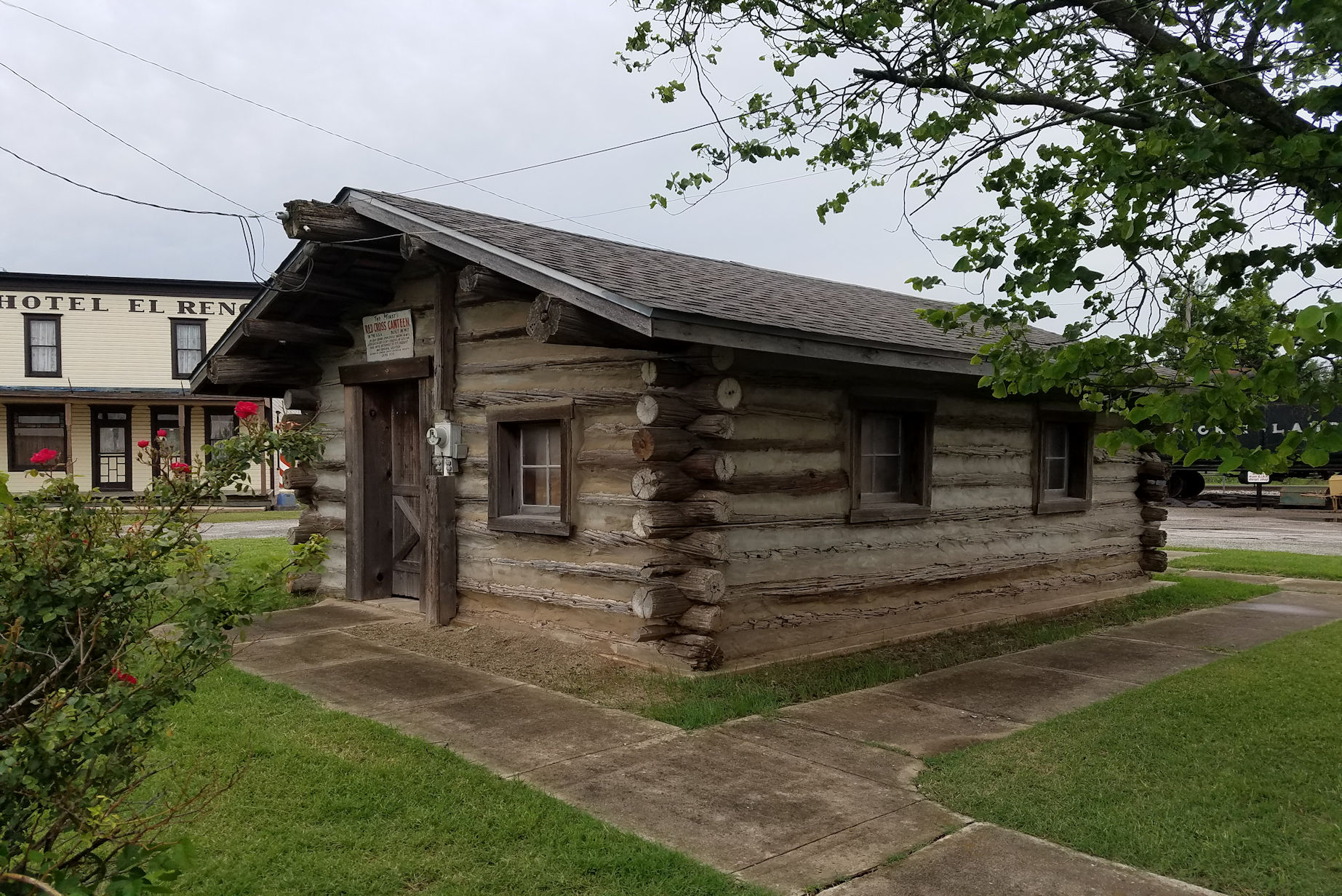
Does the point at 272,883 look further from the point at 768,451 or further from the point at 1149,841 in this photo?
the point at 768,451

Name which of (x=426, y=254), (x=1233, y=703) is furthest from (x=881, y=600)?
(x=426, y=254)

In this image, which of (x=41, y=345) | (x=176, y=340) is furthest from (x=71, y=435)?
(x=176, y=340)

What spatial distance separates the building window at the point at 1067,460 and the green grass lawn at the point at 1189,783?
4.07m

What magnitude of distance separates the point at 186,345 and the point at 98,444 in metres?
3.64

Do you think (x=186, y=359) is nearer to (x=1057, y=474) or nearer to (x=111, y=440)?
(x=111, y=440)

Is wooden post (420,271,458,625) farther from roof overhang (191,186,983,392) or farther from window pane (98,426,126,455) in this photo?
window pane (98,426,126,455)

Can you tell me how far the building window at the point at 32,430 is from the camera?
26625 mm

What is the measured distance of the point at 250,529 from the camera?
21.2m

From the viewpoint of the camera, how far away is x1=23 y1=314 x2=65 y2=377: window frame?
2656cm

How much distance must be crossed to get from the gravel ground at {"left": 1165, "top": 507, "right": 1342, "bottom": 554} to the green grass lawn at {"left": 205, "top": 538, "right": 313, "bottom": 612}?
15847mm

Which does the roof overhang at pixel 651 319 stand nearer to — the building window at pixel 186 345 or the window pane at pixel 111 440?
the building window at pixel 186 345

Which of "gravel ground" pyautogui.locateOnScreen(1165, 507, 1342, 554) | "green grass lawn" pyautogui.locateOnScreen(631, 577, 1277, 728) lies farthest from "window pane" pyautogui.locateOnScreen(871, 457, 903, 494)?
"gravel ground" pyautogui.locateOnScreen(1165, 507, 1342, 554)

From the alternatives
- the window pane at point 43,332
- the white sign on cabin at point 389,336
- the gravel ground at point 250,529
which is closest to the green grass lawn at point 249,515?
the gravel ground at point 250,529

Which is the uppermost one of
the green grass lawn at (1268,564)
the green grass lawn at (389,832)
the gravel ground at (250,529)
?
the green grass lawn at (389,832)
